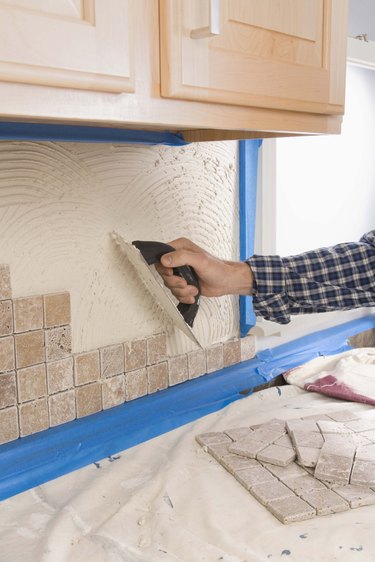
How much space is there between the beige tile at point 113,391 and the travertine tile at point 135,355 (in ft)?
0.10

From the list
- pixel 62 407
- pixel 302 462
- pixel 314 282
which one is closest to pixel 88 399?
pixel 62 407

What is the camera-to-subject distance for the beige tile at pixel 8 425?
111cm

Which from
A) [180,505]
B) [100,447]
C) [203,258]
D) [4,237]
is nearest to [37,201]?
[4,237]

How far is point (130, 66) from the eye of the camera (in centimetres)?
76

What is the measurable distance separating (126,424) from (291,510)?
395 millimetres

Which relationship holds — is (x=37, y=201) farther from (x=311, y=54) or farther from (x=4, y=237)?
(x=311, y=54)

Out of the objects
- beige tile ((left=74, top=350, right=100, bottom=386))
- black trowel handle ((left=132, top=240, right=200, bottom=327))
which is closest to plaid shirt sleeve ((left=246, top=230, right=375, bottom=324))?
black trowel handle ((left=132, top=240, right=200, bottom=327))

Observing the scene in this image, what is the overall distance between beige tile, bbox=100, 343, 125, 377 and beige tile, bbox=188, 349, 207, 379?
0.66 feet

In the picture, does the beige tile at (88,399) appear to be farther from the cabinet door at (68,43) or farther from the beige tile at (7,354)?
the cabinet door at (68,43)

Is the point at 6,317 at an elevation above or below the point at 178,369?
above

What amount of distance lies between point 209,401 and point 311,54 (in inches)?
29.7

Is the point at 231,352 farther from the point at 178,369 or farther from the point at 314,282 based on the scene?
the point at 314,282

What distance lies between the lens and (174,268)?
1.23m

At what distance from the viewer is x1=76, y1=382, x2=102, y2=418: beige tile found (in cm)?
123
